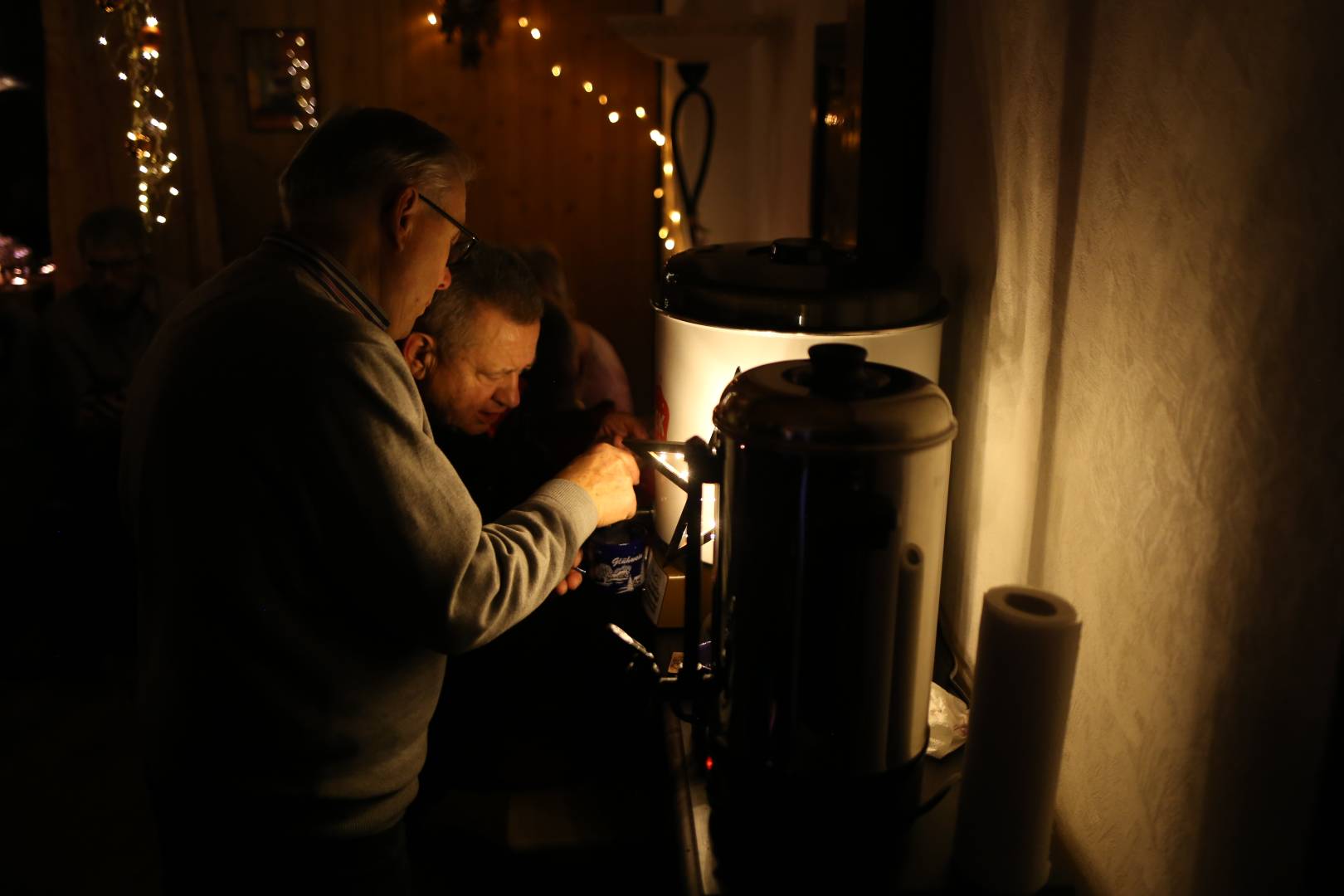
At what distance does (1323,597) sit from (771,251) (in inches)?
33.1

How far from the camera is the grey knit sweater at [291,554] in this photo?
1033 mm

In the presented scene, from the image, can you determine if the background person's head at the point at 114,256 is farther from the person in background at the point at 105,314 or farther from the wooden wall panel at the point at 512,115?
the wooden wall panel at the point at 512,115

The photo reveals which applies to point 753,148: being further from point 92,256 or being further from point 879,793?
point 879,793

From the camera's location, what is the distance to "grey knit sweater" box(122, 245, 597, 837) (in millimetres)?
1033

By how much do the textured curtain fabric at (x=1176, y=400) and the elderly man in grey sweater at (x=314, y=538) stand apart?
1.87 feet

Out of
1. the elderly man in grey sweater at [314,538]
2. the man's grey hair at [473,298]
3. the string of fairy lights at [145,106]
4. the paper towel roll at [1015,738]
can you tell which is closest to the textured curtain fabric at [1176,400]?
the paper towel roll at [1015,738]

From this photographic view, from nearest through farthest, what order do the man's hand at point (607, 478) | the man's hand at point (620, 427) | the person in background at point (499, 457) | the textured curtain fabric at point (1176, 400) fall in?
1. the textured curtain fabric at point (1176, 400)
2. the man's hand at point (607, 478)
3. the person in background at point (499, 457)
4. the man's hand at point (620, 427)

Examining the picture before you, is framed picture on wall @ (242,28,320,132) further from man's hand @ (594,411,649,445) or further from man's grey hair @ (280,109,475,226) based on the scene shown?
man's grey hair @ (280,109,475,226)

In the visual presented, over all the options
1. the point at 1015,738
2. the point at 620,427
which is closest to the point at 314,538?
the point at 1015,738

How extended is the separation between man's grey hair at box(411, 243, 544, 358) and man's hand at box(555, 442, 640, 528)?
1.63 feet

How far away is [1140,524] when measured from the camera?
90 centimetres

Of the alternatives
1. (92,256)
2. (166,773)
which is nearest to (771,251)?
(166,773)

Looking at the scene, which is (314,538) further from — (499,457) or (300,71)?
(300,71)

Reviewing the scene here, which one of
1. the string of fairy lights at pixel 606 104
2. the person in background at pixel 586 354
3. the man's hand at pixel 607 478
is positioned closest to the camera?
the man's hand at pixel 607 478
